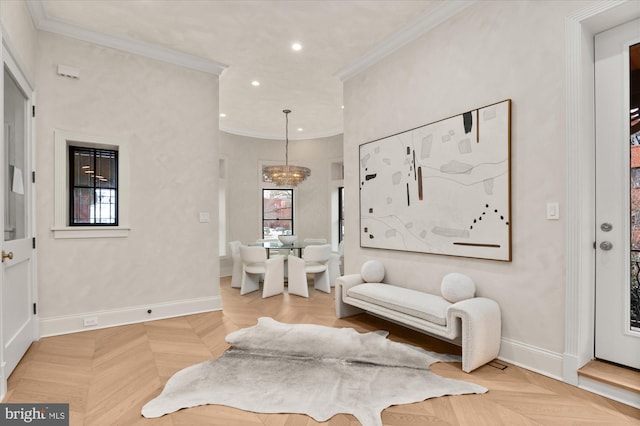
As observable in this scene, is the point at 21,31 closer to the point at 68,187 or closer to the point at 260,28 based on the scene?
the point at 68,187

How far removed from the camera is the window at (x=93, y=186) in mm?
3535

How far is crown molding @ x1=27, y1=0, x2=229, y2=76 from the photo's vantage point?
3.18 meters

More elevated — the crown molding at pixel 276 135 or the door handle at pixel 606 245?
the crown molding at pixel 276 135

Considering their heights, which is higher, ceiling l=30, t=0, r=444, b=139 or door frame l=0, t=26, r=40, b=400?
ceiling l=30, t=0, r=444, b=139

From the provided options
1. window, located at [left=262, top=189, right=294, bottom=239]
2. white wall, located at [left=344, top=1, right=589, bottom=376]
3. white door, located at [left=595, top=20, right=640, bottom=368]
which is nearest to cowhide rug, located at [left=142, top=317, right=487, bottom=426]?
white wall, located at [left=344, top=1, right=589, bottom=376]

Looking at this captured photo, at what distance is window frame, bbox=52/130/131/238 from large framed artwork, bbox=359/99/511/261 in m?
2.76

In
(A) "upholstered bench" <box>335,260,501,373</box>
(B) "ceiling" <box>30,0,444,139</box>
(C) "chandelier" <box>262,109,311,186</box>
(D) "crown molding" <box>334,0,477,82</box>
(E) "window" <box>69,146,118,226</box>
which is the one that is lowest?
(A) "upholstered bench" <box>335,260,501,373</box>

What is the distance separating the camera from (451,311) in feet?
8.21

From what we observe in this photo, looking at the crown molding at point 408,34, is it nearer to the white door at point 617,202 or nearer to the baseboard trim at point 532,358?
the white door at point 617,202

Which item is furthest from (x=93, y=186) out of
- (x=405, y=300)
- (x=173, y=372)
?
(x=405, y=300)

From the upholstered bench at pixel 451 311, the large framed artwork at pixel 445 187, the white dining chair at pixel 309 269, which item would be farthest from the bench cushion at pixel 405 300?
the white dining chair at pixel 309 269

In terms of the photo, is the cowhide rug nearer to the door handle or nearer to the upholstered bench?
the upholstered bench

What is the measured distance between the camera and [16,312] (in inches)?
106

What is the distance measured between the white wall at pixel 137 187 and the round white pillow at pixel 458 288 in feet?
9.39
